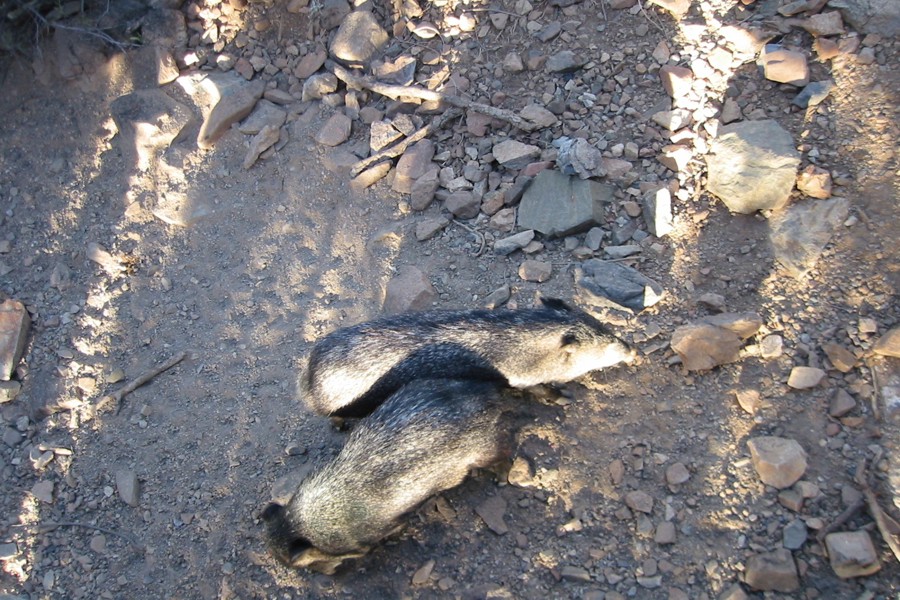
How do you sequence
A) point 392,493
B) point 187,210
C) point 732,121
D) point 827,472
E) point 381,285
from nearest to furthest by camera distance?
point 827,472
point 392,493
point 732,121
point 381,285
point 187,210

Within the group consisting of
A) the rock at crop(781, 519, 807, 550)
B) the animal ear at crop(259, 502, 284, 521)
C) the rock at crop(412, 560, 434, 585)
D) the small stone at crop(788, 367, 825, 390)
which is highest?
the animal ear at crop(259, 502, 284, 521)

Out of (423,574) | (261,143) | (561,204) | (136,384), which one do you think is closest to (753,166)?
(561,204)

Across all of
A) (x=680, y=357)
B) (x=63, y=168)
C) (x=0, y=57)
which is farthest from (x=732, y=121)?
(x=0, y=57)

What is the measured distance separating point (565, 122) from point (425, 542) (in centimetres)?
302

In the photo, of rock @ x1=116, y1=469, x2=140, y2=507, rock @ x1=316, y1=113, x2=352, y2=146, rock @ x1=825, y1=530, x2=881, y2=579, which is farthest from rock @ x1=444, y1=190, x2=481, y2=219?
rock @ x1=825, y1=530, x2=881, y2=579

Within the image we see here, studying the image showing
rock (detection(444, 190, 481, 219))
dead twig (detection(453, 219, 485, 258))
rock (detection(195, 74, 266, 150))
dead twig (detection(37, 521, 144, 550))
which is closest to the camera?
dead twig (detection(37, 521, 144, 550))

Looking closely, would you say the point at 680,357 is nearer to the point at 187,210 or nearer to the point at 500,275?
the point at 500,275

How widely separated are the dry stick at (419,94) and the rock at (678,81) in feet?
3.14

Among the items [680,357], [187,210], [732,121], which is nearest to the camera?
[680,357]

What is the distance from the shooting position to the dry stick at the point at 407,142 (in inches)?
213

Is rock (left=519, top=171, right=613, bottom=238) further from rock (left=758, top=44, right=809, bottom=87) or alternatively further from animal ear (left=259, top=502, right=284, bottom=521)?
animal ear (left=259, top=502, right=284, bottom=521)

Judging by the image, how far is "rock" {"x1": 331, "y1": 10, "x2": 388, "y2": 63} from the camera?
19.1 ft

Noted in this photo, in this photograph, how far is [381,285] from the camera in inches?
199

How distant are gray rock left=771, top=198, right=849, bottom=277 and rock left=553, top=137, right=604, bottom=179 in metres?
1.10
